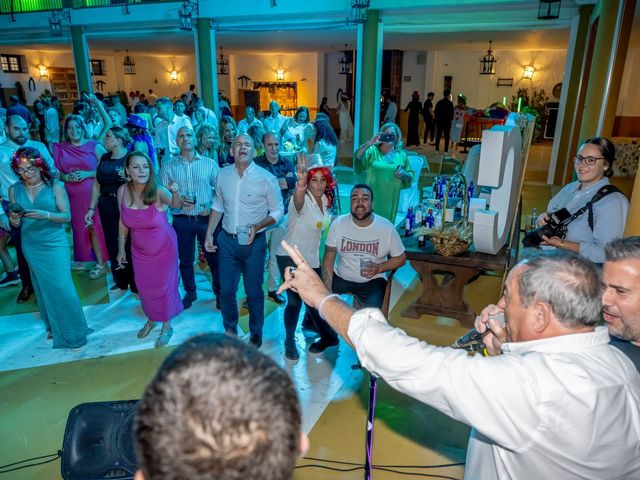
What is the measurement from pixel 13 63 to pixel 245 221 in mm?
21094

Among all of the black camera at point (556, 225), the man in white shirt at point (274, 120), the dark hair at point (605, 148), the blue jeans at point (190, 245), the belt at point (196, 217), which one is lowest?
the blue jeans at point (190, 245)

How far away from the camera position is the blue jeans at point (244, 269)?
12.3 feet

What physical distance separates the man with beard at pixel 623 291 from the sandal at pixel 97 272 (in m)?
5.13

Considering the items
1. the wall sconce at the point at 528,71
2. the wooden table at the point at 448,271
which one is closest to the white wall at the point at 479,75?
the wall sconce at the point at 528,71

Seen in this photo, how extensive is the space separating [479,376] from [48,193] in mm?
3643

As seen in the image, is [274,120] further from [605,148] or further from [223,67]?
[223,67]

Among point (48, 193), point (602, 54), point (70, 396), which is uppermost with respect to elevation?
point (602, 54)

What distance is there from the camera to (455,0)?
8.71 meters

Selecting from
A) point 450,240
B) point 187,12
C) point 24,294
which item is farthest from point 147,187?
point 187,12

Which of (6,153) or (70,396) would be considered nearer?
(70,396)

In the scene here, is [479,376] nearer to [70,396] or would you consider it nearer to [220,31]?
[70,396]

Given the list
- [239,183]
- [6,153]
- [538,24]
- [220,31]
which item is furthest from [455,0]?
[6,153]

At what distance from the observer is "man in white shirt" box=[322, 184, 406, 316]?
147 inches

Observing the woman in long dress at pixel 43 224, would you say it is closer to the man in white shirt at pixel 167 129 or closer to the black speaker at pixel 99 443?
the black speaker at pixel 99 443
